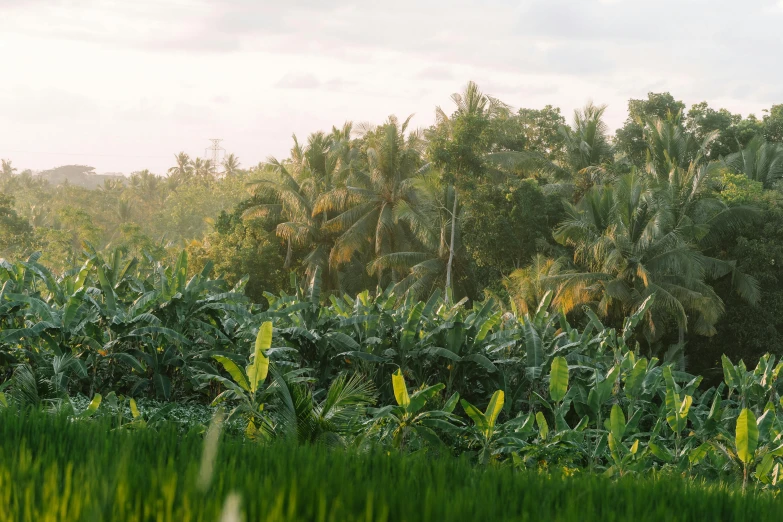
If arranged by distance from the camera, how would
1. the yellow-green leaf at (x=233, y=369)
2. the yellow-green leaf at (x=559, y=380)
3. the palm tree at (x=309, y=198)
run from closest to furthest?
the yellow-green leaf at (x=233, y=369)
the yellow-green leaf at (x=559, y=380)
the palm tree at (x=309, y=198)

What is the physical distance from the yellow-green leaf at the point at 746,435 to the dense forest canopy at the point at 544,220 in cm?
1561

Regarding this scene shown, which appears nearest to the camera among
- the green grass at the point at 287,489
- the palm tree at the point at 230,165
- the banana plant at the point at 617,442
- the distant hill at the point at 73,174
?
the green grass at the point at 287,489

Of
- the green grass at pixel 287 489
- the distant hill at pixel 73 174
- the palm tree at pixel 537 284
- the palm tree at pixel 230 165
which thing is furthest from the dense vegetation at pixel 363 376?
the distant hill at pixel 73 174

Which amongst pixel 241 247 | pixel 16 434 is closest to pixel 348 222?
pixel 241 247

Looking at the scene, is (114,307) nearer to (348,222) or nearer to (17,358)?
(17,358)

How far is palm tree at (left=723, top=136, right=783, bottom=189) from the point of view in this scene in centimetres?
2789

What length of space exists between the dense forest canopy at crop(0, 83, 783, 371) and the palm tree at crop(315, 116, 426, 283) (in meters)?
0.05

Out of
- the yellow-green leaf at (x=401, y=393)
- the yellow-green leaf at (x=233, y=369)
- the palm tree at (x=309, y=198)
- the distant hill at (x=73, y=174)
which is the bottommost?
the yellow-green leaf at (x=401, y=393)

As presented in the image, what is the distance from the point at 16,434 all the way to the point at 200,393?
4059 millimetres

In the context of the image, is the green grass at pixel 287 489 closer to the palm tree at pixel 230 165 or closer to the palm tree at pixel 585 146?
the palm tree at pixel 585 146

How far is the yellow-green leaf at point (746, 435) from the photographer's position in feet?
18.6

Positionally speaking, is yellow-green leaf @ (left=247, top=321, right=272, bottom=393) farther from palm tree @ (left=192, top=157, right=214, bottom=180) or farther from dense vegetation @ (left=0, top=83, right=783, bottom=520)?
palm tree @ (left=192, top=157, right=214, bottom=180)

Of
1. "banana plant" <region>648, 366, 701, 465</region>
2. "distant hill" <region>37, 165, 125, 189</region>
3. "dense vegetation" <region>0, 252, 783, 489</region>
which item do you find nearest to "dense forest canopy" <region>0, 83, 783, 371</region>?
"dense vegetation" <region>0, 252, 783, 489</region>

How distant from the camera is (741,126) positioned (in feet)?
100
